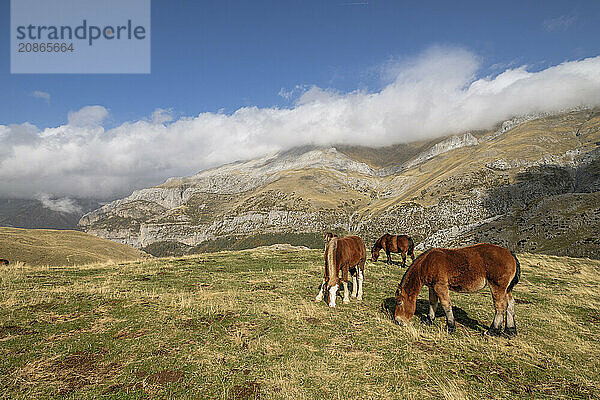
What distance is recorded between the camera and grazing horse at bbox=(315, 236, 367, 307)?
1236 centimetres

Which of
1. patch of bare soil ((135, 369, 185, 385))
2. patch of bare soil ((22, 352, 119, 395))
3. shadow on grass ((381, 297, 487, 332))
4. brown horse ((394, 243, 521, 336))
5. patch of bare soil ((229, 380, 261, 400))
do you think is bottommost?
shadow on grass ((381, 297, 487, 332))

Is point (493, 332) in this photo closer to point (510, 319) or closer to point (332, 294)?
point (510, 319)

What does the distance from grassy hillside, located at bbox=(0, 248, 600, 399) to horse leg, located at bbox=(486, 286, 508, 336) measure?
0.50 metres

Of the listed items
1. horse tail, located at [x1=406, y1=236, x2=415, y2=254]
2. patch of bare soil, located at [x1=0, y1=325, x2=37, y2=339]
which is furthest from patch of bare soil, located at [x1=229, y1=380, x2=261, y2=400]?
horse tail, located at [x1=406, y1=236, x2=415, y2=254]

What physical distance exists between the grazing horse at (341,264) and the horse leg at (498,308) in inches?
208

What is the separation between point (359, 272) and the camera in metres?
13.9

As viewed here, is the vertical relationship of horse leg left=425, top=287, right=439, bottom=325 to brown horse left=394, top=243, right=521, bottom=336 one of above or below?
below

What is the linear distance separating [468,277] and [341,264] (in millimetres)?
4780

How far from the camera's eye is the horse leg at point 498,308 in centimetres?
977

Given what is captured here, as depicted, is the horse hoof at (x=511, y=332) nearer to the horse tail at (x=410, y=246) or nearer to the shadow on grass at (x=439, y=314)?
the shadow on grass at (x=439, y=314)

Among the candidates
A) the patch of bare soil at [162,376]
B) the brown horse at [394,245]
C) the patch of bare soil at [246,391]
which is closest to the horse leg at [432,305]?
the patch of bare soil at [246,391]

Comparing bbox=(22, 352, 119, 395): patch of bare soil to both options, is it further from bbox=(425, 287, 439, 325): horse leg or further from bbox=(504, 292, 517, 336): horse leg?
bbox=(504, 292, 517, 336): horse leg

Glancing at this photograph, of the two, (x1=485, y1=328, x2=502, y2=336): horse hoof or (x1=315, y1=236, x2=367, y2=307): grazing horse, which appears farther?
(x1=315, y1=236, x2=367, y2=307): grazing horse

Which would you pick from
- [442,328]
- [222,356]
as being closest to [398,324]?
[442,328]
